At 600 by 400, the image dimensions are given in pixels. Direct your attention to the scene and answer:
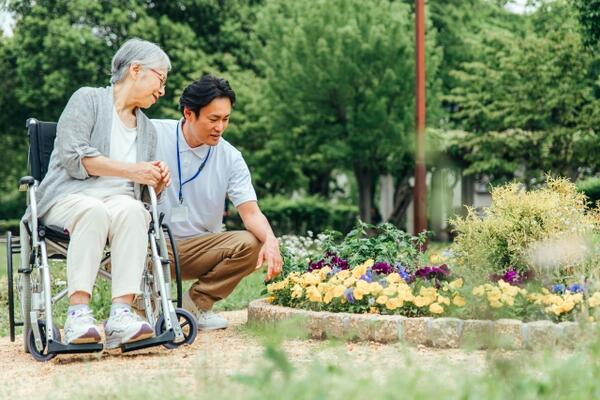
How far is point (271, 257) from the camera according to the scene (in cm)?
566

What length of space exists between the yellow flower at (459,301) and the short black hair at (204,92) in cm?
166

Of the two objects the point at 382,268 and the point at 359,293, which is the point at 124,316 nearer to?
the point at 359,293

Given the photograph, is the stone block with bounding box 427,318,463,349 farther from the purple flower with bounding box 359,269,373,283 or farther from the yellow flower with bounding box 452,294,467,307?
the purple flower with bounding box 359,269,373,283

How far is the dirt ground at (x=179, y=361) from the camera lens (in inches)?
175

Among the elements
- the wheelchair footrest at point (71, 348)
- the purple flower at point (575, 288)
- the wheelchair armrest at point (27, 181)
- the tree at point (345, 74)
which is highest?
the tree at point (345, 74)

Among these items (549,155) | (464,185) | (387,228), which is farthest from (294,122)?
(387,228)

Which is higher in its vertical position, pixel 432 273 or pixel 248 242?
pixel 248 242

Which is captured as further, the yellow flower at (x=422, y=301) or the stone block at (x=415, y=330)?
the yellow flower at (x=422, y=301)

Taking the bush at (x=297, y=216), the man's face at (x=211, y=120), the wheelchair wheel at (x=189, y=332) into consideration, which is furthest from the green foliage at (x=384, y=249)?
the bush at (x=297, y=216)

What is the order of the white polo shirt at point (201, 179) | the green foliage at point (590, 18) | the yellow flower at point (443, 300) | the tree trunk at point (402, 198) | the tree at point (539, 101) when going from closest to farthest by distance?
the yellow flower at point (443, 300) → the white polo shirt at point (201, 179) → the green foliage at point (590, 18) → the tree at point (539, 101) → the tree trunk at point (402, 198)

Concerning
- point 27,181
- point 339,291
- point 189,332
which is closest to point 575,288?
point 339,291

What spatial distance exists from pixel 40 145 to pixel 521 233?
2.80m

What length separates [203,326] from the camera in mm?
6355

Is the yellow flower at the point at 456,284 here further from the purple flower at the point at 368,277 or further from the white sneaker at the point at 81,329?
the white sneaker at the point at 81,329
